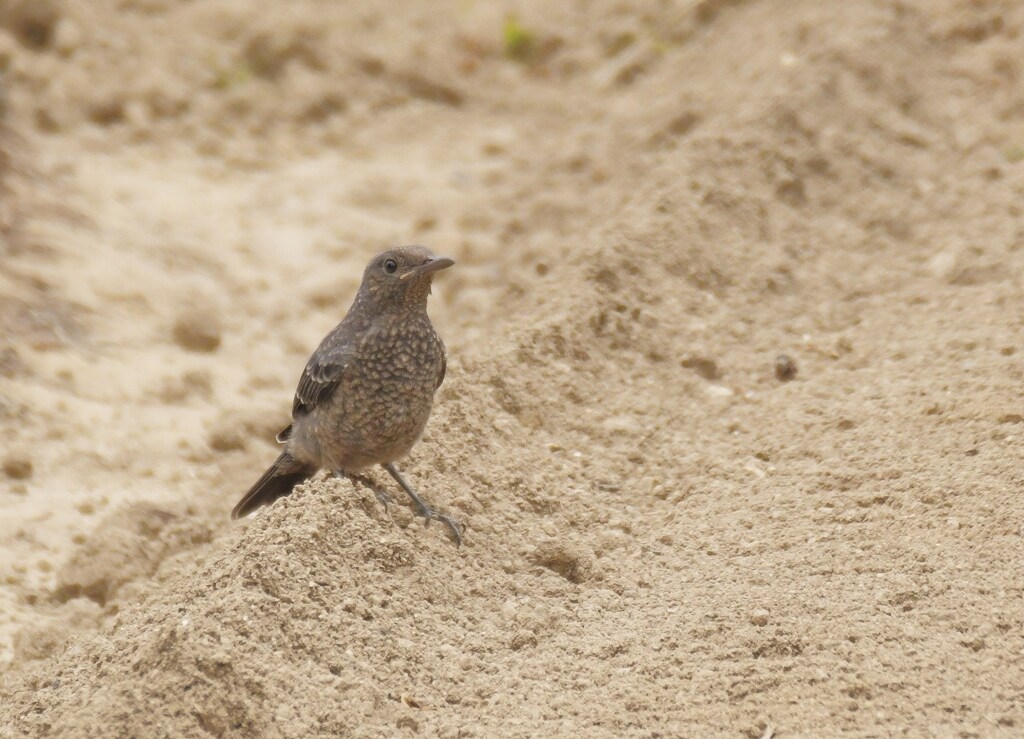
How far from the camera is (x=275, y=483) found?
540 centimetres

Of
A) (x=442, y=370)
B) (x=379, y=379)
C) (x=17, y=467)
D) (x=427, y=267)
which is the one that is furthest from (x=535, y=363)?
(x=17, y=467)

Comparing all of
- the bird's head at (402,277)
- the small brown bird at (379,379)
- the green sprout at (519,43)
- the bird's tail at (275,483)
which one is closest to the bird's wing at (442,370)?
the small brown bird at (379,379)

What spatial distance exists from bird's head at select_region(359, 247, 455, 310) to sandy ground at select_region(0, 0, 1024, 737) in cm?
56

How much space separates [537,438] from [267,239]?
3772mm

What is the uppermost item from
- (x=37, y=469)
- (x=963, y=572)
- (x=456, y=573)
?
(x=963, y=572)

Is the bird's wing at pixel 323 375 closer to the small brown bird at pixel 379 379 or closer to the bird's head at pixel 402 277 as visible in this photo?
the small brown bird at pixel 379 379

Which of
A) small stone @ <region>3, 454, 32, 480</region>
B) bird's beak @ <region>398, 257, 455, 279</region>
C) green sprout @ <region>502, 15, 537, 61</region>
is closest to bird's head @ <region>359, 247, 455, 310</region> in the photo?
bird's beak @ <region>398, 257, 455, 279</region>

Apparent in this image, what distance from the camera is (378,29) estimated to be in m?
10.6

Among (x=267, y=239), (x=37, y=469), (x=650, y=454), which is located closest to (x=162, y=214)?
(x=267, y=239)

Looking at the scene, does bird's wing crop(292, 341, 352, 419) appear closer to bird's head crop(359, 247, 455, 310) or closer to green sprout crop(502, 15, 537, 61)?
bird's head crop(359, 247, 455, 310)

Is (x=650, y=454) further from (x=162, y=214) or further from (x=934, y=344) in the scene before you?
(x=162, y=214)

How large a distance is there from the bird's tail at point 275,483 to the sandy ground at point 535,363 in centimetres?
26

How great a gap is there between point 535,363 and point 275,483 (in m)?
1.25

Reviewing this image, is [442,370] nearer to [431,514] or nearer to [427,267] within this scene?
[427,267]
